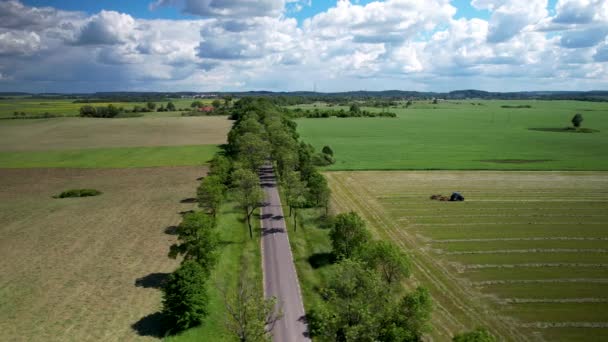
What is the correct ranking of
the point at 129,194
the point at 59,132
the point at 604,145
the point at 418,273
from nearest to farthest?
the point at 418,273, the point at 129,194, the point at 604,145, the point at 59,132

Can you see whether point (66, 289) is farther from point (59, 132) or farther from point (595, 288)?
point (59, 132)

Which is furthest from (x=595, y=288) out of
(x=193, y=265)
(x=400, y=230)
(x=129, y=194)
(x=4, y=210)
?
(x=4, y=210)

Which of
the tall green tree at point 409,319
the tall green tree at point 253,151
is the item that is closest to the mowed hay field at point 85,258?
the tall green tree at point 253,151

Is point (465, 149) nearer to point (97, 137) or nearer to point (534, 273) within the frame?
point (534, 273)

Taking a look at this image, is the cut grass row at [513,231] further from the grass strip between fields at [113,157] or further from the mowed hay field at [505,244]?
the grass strip between fields at [113,157]

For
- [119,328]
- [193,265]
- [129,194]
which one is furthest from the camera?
[129,194]

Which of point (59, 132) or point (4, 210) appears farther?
point (59, 132)

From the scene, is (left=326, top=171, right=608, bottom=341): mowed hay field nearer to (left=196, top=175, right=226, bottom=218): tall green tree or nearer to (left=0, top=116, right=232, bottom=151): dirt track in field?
(left=196, top=175, right=226, bottom=218): tall green tree
